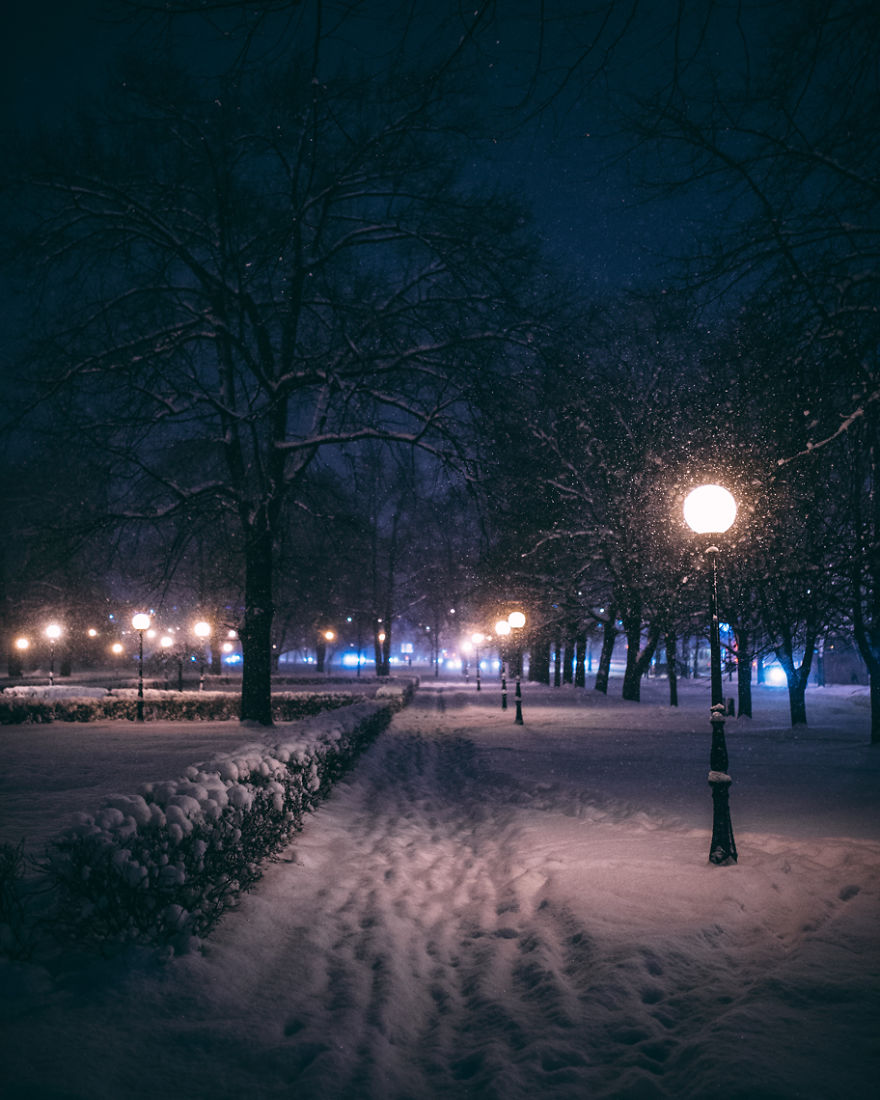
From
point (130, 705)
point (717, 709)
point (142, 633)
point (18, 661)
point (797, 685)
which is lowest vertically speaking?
point (18, 661)

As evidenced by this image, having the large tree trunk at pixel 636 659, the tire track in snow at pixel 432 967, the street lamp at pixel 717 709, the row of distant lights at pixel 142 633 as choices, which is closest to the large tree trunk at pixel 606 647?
the large tree trunk at pixel 636 659

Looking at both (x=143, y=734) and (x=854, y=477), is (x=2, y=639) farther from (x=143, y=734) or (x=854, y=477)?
(x=854, y=477)

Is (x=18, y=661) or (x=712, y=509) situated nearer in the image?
(x=712, y=509)

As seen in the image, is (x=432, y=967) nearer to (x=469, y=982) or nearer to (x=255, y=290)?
(x=469, y=982)

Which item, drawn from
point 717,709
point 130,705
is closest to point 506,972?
point 717,709

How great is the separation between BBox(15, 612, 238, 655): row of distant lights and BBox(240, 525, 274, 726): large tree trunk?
6233 millimetres

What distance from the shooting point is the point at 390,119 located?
415 inches

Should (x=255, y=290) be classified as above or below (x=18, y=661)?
above

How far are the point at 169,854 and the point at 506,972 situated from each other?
7.55 ft

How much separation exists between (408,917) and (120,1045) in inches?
100

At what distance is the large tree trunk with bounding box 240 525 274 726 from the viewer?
15312 mm

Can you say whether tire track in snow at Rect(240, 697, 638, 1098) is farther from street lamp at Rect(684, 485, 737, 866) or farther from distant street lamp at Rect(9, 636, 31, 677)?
distant street lamp at Rect(9, 636, 31, 677)

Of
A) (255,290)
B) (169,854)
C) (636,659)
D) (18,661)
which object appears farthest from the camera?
A: (18,661)

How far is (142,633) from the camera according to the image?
22.5 meters
